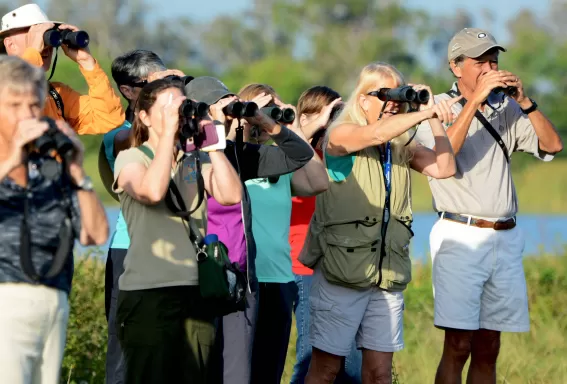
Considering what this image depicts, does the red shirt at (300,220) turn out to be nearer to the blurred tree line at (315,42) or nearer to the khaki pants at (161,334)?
the khaki pants at (161,334)

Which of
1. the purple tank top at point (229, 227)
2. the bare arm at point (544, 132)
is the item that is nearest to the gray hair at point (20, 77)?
the purple tank top at point (229, 227)

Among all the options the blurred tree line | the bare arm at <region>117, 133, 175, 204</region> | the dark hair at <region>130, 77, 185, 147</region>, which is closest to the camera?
the bare arm at <region>117, 133, 175, 204</region>

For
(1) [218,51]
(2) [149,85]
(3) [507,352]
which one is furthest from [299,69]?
(2) [149,85]

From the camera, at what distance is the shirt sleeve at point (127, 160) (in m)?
4.18

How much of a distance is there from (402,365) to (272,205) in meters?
2.30

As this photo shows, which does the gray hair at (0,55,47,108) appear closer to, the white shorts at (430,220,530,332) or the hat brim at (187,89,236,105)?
the hat brim at (187,89,236,105)

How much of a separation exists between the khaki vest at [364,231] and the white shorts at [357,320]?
65 millimetres

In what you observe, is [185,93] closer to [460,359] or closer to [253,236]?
[253,236]

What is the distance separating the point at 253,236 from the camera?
4.82 meters

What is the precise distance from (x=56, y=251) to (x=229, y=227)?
1.19 meters

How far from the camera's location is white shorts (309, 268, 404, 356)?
5.18 m

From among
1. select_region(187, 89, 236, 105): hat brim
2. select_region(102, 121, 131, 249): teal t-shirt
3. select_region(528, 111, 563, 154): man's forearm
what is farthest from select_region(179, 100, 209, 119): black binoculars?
select_region(528, 111, 563, 154): man's forearm

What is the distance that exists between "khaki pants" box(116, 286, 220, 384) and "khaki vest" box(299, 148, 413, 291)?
1.11 metres

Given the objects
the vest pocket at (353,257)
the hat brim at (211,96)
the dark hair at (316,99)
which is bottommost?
the vest pocket at (353,257)
